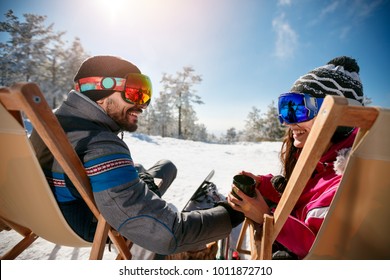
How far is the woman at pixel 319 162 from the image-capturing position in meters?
1.34

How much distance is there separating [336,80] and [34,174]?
7.98 ft

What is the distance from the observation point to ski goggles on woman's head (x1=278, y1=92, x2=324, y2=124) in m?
1.67

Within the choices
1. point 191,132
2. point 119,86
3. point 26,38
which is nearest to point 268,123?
point 191,132

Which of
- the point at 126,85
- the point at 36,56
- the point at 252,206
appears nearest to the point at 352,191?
the point at 252,206

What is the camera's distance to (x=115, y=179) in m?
1.27

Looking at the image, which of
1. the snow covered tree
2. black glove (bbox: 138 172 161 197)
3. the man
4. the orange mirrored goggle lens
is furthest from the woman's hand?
the snow covered tree

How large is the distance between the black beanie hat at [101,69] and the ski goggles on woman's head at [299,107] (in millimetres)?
1613

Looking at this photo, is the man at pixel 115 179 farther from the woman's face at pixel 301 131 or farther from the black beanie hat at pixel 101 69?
the woman's face at pixel 301 131

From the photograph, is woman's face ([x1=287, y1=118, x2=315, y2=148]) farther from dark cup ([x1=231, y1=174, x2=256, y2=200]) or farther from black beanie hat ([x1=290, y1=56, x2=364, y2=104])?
dark cup ([x1=231, y1=174, x2=256, y2=200])

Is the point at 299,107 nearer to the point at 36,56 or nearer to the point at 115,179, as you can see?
the point at 115,179

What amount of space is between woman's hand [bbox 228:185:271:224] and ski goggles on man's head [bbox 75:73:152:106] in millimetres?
1338

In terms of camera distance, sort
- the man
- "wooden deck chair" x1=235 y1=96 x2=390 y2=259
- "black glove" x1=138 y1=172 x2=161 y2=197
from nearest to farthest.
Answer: "wooden deck chair" x1=235 y1=96 x2=390 y2=259 < the man < "black glove" x1=138 y1=172 x2=161 y2=197
